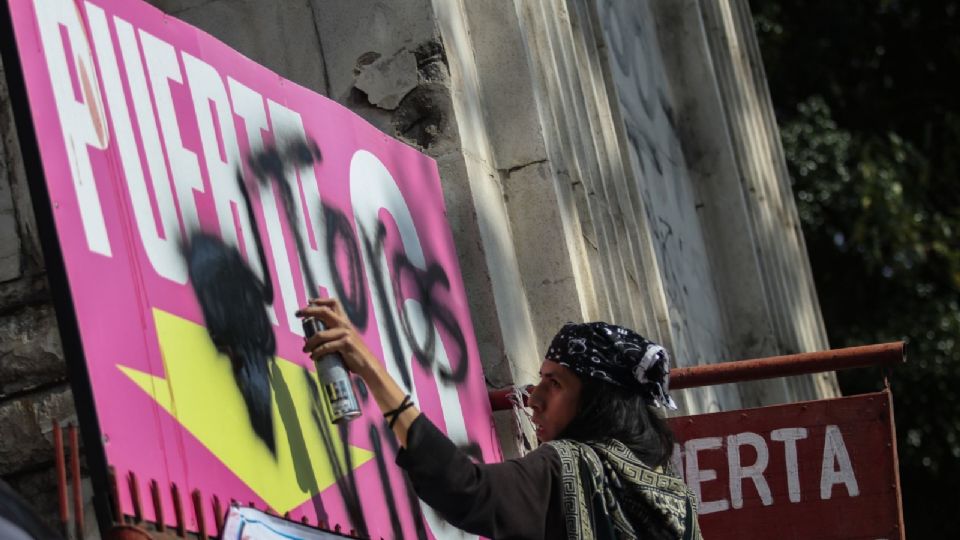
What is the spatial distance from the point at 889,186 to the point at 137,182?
1064 centimetres

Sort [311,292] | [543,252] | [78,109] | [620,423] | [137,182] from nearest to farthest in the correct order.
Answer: [78,109]
[137,182]
[620,423]
[311,292]
[543,252]

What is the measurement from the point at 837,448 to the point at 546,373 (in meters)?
1.46

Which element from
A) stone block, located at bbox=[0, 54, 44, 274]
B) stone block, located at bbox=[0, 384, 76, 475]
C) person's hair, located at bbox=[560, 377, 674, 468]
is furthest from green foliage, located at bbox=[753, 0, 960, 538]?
person's hair, located at bbox=[560, 377, 674, 468]

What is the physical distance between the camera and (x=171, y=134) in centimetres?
351

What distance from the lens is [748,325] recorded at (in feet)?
31.5

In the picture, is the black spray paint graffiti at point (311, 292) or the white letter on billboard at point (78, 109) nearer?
the white letter on billboard at point (78, 109)

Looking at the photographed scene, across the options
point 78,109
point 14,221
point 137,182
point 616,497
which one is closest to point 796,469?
point 616,497

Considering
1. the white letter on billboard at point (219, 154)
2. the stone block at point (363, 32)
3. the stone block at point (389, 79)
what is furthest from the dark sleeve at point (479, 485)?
the stone block at point (363, 32)

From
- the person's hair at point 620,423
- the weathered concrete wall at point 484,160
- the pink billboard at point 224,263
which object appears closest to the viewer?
the pink billboard at point 224,263

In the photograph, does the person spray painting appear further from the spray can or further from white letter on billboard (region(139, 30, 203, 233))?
white letter on billboard (region(139, 30, 203, 233))

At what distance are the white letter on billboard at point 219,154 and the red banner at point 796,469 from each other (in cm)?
190

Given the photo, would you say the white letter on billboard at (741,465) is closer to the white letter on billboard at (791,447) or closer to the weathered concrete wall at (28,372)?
the white letter on billboard at (791,447)

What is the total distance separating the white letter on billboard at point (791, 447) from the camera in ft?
17.0

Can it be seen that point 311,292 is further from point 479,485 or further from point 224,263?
point 479,485
